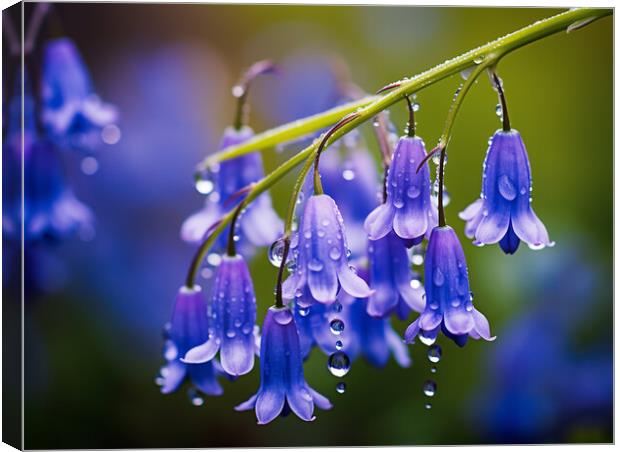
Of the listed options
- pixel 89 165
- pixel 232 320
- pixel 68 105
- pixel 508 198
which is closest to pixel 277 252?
pixel 232 320

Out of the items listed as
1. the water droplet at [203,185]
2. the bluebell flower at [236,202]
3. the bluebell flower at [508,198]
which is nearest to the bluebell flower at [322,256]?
Answer: the bluebell flower at [508,198]

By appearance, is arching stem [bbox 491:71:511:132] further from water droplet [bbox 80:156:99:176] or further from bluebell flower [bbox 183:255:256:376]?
water droplet [bbox 80:156:99:176]

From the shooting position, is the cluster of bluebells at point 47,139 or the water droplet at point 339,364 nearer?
the water droplet at point 339,364

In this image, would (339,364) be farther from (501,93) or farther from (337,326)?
(501,93)

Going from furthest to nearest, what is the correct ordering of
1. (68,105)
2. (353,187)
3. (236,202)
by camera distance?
1. (68,105)
2. (353,187)
3. (236,202)

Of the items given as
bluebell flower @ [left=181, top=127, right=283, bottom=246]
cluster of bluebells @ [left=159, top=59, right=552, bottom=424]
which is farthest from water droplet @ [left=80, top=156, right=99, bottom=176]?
cluster of bluebells @ [left=159, top=59, right=552, bottom=424]

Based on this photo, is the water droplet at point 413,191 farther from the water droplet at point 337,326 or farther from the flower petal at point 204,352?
the flower petal at point 204,352
